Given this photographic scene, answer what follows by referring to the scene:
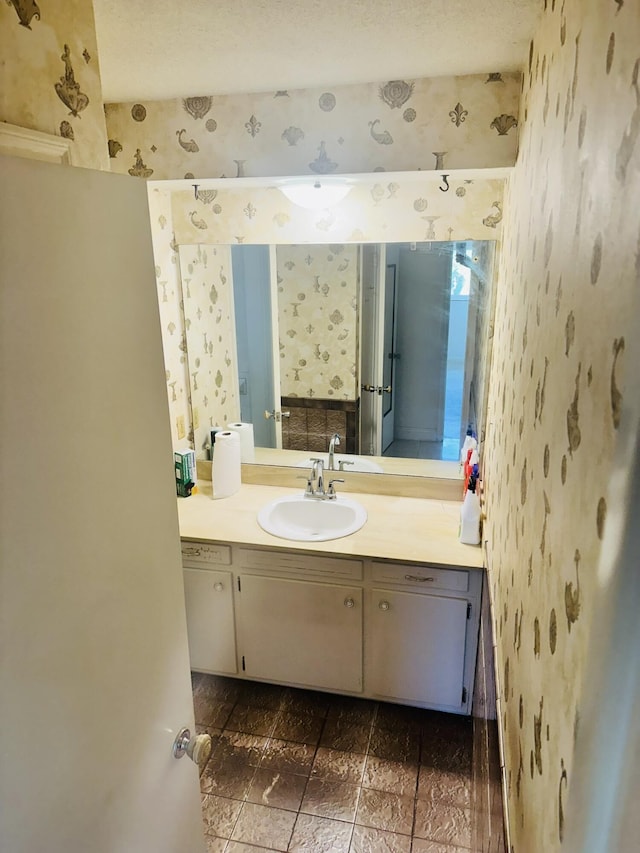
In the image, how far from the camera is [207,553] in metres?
2.22

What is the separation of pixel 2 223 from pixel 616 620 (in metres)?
0.80

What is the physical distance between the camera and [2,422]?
2.27ft

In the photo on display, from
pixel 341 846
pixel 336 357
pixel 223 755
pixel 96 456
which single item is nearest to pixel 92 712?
pixel 96 456

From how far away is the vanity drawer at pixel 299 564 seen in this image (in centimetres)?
210

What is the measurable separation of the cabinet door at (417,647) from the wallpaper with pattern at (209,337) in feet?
3.79

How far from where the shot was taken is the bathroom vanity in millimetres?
2062

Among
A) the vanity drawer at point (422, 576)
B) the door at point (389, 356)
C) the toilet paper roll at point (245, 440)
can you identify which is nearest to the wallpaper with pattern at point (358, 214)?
the door at point (389, 356)

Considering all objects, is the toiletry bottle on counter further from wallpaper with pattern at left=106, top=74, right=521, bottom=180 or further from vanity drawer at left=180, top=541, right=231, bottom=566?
wallpaper with pattern at left=106, top=74, right=521, bottom=180

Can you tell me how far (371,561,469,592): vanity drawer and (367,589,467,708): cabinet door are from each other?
0.05 metres

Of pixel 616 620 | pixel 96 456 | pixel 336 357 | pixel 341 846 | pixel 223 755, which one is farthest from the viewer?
pixel 336 357

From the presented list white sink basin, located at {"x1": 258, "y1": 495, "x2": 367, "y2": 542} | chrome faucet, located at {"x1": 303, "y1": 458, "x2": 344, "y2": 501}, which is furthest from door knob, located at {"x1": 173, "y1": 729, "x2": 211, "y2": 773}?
chrome faucet, located at {"x1": 303, "y1": 458, "x2": 344, "y2": 501}

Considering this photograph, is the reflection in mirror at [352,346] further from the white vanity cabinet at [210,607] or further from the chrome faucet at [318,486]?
the white vanity cabinet at [210,607]

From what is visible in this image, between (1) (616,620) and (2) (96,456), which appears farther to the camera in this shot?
(2) (96,456)

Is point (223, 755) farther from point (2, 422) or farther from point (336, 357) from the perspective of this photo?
point (2, 422)
